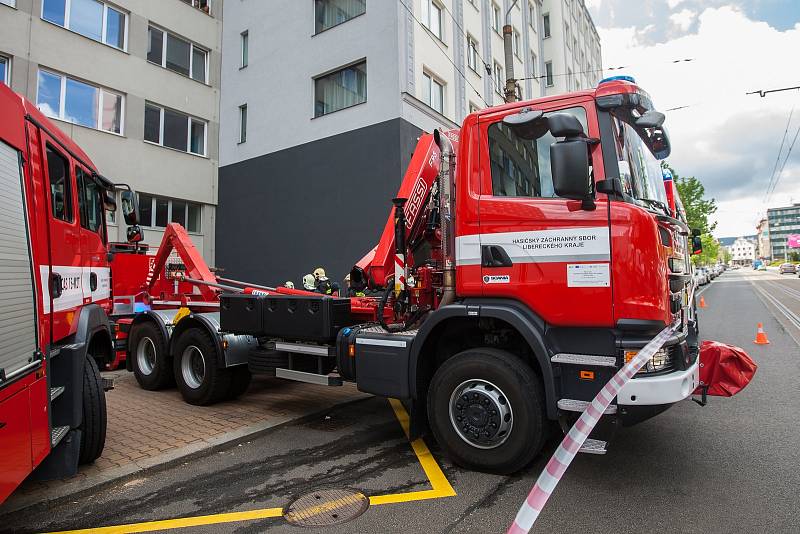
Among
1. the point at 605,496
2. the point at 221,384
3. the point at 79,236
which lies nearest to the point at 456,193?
the point at 605,496

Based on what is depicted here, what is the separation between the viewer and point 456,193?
4422 millimetres

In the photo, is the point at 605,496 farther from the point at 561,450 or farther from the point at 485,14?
the point at 485,14

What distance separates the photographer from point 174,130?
58.4ft

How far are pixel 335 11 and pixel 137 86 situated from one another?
706 cm

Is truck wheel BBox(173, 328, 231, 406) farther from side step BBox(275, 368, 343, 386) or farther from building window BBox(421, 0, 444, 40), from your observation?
building window BBox(421, 0, 444, 40)

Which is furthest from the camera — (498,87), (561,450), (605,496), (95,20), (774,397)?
(498,87)

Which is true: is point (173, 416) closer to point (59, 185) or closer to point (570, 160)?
point (59, 185)

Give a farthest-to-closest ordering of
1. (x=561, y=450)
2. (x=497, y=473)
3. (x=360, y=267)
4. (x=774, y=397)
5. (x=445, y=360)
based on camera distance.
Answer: (x=774, y=397)
(x=360, y=267)
(x=445, y=360)
(x=497, y=473)
(x=561, y=450)

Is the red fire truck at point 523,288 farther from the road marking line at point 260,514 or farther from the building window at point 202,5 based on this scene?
the building window at point 202,5

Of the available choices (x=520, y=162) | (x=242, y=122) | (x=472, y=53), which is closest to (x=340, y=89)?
(x=242, y=122)

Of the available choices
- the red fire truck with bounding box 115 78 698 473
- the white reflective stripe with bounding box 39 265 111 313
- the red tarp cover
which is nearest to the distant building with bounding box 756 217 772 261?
the red tarp cover

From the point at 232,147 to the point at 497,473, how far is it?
1736 cm

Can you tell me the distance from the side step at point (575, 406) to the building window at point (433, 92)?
42.8 ft

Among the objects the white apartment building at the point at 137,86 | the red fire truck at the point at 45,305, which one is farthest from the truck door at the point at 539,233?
the white apartment building at the point at 137,86
